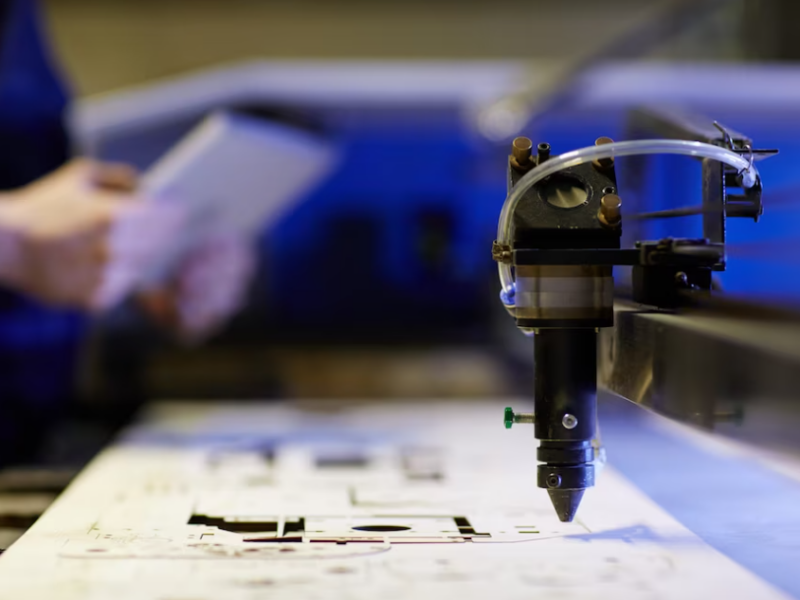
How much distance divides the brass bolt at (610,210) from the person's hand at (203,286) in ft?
4.05

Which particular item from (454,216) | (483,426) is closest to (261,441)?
(483,426)

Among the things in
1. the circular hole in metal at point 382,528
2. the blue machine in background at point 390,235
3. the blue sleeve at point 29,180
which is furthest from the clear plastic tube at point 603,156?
the blue machine in background at point 390,235

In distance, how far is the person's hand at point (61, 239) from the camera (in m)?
1.23

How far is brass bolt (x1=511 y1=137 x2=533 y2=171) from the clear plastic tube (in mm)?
21

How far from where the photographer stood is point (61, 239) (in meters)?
1.23

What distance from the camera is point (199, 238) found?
166cm

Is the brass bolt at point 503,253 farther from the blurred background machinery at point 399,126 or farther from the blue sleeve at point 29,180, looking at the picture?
the blue sleeve at point 29,180

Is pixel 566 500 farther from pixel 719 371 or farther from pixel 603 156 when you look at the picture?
pixel 603 156

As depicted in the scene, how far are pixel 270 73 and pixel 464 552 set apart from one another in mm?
1041

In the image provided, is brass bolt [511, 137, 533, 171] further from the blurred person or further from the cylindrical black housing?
the blurred person

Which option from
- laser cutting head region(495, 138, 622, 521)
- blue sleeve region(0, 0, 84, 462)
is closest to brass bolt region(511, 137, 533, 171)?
laser cutting head region(495, 138, 622, 521)

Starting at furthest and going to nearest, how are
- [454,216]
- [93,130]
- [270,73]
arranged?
[454,216] → [93,130] → [270,73]

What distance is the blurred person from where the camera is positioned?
1243 mm

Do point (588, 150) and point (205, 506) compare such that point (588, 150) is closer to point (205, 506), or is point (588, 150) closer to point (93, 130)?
point (205, 506)
